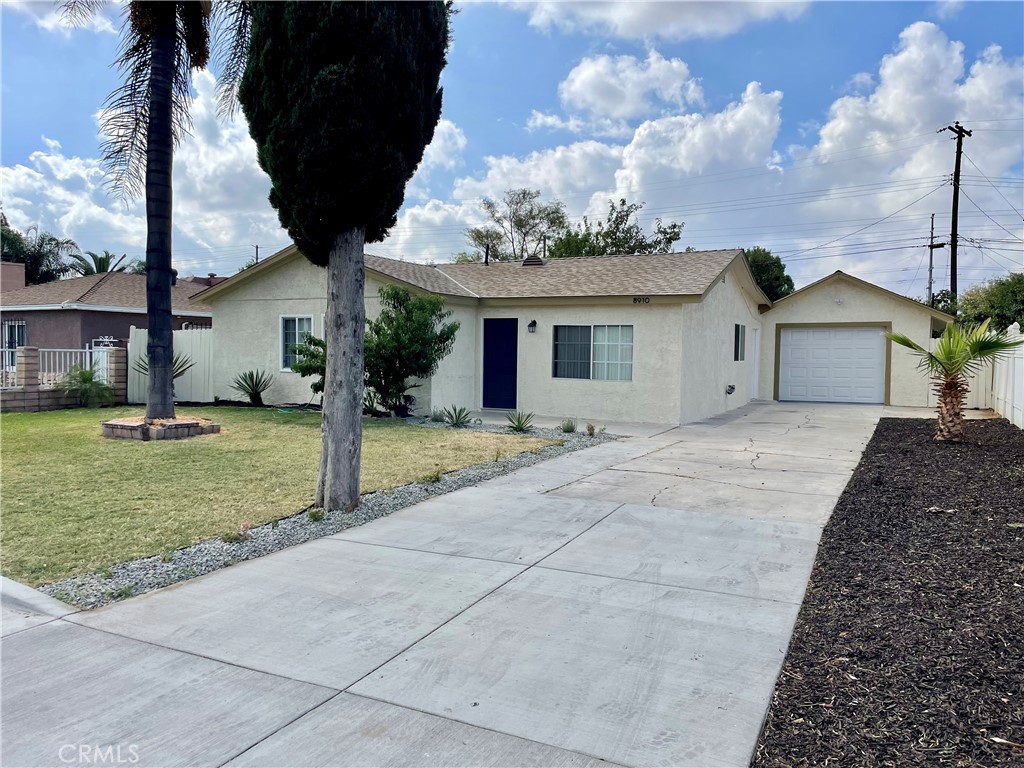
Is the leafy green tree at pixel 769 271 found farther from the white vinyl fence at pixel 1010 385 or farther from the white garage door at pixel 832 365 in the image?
the white vinyl fence at pixel 1010 385

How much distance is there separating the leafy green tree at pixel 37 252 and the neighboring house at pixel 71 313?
12.9 metres

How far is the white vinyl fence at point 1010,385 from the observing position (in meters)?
13.4

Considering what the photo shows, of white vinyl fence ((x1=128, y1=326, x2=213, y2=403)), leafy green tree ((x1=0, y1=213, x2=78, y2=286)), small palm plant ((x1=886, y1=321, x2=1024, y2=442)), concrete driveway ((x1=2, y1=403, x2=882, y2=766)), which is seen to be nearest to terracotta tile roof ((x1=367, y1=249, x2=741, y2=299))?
small palm plant ((x1=886, y1=321, x2=1024, y2=442))

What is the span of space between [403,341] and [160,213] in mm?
4829

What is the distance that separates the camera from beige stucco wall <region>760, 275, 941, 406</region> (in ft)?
65.5

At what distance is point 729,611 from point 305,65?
A: 590 cm

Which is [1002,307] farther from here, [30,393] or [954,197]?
[30,393]

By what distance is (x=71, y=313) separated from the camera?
23.1 metres

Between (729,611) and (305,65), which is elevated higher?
(305,65)

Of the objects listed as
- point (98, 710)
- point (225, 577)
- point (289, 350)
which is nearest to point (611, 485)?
point (225, 577)

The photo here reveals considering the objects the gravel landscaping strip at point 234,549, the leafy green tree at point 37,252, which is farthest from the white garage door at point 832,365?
the leafy green tree at point 37,252

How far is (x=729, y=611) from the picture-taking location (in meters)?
4.63

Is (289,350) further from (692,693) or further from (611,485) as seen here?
(692,693)

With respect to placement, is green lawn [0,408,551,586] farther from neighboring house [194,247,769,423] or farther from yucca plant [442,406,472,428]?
neighboring house [194,247,769,423]
